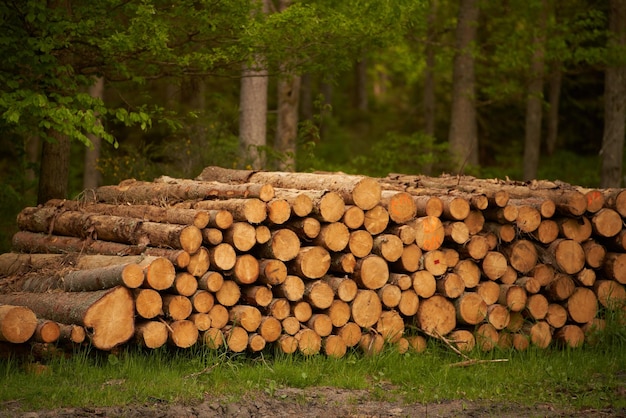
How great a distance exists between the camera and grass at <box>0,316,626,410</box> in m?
7.12

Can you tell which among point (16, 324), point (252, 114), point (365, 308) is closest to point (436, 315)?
point (365, 308)

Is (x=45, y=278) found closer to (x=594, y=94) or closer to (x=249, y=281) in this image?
(x=249, y=281)

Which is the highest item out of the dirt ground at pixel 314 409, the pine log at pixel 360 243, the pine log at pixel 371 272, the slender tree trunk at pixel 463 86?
the slender tree trunk at pixel 463 86

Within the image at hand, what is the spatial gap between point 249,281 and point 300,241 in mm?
814

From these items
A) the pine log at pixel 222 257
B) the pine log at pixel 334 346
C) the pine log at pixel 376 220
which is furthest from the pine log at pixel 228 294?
the pine log at pixel 376 220

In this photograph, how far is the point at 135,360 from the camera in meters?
7.88

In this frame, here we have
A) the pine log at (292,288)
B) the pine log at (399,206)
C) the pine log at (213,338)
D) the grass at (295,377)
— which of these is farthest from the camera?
the pine log at (399,206)

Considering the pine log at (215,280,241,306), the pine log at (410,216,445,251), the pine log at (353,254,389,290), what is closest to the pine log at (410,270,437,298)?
the pine log at (410,216,445,251)

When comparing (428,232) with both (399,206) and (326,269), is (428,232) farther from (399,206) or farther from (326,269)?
(326,269)

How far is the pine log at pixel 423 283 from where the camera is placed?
898 cm

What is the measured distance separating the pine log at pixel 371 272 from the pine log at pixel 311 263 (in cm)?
35

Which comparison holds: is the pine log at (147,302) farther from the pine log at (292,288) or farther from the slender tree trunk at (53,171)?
Result: the slender tree trunk at (53,171)

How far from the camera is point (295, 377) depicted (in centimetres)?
777

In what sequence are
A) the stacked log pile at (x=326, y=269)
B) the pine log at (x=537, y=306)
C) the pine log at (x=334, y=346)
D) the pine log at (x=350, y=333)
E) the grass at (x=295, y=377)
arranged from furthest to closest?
the pine log at (x=537, y=306) → the pine log at (x=350, y=333) → the pine log at (x=334, y=346) → the stacked log pile at (x=326, y=269) → the grass at (x=295, y=377)
